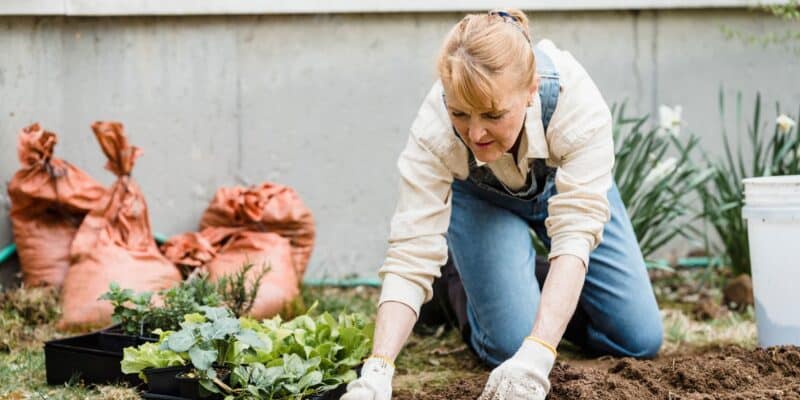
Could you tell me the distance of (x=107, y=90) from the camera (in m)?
4.15

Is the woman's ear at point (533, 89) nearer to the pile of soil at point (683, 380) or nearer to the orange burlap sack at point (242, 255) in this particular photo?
the pile of soil at point (683, 380)

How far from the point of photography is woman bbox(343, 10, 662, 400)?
A: 230 cm

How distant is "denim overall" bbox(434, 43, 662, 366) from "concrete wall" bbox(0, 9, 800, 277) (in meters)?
1.30

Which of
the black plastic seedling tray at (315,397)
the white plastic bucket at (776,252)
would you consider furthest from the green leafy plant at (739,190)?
the black plastic seedling tray at (315,397)

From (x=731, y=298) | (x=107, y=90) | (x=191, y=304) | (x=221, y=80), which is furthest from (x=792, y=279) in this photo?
(x=107, y=90)

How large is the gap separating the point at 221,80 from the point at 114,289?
1576 millimetres

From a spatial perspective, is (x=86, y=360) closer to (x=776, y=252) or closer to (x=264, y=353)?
(x=264, y=353)

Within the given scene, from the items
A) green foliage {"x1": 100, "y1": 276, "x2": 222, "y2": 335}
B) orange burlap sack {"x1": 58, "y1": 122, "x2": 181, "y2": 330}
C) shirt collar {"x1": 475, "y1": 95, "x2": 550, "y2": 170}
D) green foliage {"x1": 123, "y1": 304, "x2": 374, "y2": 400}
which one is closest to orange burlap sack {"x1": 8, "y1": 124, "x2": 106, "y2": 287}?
orange burlap sack {"x1": 58, "y1": 122, "x2": 181, "y2": 330}

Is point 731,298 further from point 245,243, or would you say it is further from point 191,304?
point 191,304

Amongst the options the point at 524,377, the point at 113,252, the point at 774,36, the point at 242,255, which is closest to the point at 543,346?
the point at 524,377

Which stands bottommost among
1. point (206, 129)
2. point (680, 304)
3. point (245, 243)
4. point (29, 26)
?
point (680, 304)

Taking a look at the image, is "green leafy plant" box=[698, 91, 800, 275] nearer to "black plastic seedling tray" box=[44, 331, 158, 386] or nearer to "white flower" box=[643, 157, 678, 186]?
"white flower" box=[643, 157, 678, 186]

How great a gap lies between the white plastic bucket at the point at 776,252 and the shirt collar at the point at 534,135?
0.83 meters

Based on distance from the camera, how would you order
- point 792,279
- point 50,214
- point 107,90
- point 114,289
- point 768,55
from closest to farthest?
point 114,289
point 792,279
point 50,214
point 107,90
point 768,55
